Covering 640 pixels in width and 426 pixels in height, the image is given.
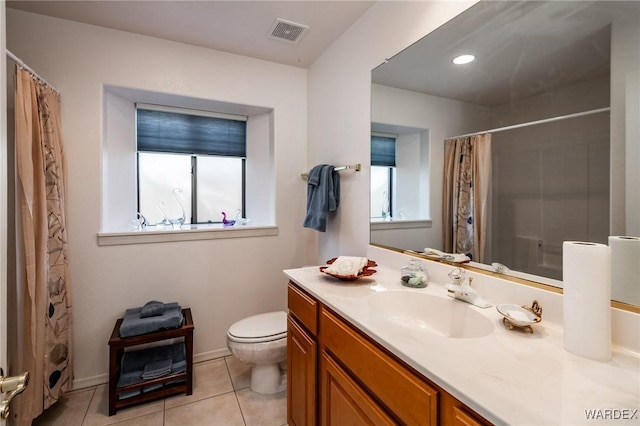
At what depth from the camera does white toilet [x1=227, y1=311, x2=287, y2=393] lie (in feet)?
5.80

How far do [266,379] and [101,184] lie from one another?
174 centimetres

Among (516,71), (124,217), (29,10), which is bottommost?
(124,217)

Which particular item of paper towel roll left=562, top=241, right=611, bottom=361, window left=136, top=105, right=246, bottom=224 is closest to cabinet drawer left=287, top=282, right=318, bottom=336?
paper towel roll left=562, top=241, right=611, bottom=361

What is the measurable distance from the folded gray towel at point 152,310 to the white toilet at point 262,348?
0.50 meters

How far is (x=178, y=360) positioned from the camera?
6.35 ft

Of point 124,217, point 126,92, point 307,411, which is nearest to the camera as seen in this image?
point 307,411

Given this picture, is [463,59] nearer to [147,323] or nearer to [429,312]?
[429,312]

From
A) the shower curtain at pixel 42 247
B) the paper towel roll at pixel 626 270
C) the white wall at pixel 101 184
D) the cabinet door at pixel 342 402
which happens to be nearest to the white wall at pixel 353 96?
the white wall at pixel 101 184

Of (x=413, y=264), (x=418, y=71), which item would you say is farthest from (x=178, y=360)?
(x=418, y=71)

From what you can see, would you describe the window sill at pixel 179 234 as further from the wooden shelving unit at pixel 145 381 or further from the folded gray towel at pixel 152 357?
the folded gray towel at pixel 152 357

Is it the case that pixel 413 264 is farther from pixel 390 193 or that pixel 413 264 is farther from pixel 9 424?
pixel 9 424

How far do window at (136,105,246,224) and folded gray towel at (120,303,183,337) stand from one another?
876 millimetres

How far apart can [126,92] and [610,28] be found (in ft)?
8.64

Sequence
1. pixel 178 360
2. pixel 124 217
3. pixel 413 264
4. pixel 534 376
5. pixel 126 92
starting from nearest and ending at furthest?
pixel 534 376
pixel 413 264
pixel 178 360
pixel 126 92
pixel 124 217
